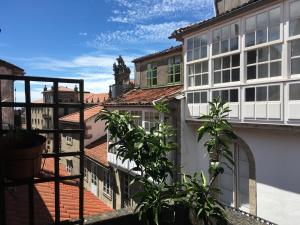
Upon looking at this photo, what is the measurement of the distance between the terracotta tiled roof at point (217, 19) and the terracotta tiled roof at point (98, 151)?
9.70 metres

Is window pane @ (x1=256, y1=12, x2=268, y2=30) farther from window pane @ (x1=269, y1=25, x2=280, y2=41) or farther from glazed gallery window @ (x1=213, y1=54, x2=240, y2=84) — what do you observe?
glazed gallery window @ (x1=213, y1=54, x2=240, y2=84)

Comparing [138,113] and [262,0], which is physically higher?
[262,0]

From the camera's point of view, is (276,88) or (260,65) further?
(260,65)

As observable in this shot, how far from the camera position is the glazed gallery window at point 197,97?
1320 cm

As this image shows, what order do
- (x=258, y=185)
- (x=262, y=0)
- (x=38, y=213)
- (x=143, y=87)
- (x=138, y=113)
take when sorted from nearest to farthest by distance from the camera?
1. (x=38, y=213)
2. (x=262, y=0)
3. (x=258, y=185)
4. (x=138, y=113)
5. (x=143, y=87)

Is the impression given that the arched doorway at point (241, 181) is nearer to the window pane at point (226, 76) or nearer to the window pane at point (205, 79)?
the window pane at point (226, 76)

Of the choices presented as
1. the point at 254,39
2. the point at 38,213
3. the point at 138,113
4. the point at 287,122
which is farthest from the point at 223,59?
the point at 38,213

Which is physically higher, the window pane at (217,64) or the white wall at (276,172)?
the window pane at (217,64)

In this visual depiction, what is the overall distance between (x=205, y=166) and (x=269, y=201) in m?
3.46

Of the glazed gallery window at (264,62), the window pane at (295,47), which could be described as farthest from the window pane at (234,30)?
the window pane at (295,47)

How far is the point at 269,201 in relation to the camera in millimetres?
10820

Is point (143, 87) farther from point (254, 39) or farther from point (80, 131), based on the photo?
point (80, 131)

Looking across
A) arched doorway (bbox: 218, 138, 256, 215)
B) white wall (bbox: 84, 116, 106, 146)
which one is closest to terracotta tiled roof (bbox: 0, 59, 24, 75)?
arched doorway (bbox: 218, 138, 256, 215)

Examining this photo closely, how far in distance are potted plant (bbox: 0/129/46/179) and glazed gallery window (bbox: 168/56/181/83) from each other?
46.7ft
